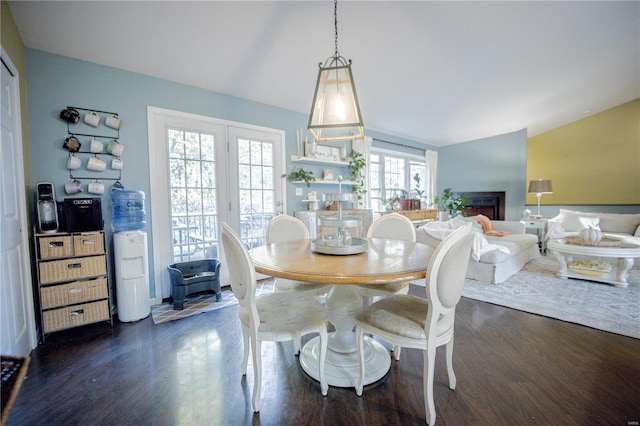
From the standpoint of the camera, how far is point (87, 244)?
7.36 feet

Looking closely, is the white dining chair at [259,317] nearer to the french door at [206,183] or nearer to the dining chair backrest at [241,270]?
the dining chair backrest at [241,270]

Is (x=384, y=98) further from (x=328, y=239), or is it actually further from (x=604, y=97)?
(x=604, y=97)

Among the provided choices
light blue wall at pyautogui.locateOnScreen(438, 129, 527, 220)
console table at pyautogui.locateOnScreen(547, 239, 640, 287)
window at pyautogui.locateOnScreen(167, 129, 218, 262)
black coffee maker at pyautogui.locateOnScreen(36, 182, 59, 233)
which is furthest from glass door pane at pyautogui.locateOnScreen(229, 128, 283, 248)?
light blue wall at pyautogui.locateOnScreen(438, 129, 527, 220)

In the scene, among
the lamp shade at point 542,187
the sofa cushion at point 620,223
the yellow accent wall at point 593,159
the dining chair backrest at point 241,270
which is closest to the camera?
the dining chair backrest at point 241,270

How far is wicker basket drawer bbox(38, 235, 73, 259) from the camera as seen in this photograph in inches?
81.9

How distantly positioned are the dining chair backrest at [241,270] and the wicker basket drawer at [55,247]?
1.64m

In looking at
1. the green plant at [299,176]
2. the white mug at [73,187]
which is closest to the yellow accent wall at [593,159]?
the green plant at [299,176]

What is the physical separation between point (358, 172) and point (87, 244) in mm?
3605

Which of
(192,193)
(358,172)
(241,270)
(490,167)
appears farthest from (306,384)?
(490,167)

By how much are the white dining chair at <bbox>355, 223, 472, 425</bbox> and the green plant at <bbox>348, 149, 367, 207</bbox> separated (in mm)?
3050

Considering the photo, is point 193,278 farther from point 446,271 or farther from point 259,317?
point 446,271

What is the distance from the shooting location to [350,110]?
1812mm

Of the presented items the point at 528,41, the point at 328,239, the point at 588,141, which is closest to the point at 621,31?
the point at 528,41

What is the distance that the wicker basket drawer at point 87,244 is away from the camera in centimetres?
220
